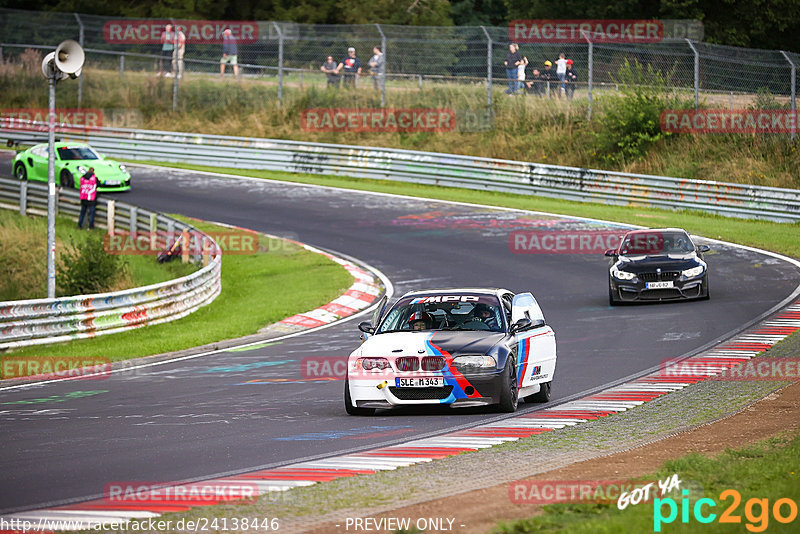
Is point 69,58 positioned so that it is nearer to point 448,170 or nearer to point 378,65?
point 448,170

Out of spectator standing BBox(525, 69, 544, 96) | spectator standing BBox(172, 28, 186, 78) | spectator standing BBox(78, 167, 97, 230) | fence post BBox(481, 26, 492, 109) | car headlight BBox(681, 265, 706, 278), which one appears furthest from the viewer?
spectator standing BBox(172, 28, 186, 78)

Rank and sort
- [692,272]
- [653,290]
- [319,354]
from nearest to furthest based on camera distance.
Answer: [319,354] → [692,272] → [653,290]

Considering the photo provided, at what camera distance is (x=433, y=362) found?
11422 millimetres

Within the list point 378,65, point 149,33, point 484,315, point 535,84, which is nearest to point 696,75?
point 535,84

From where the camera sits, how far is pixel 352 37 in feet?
134

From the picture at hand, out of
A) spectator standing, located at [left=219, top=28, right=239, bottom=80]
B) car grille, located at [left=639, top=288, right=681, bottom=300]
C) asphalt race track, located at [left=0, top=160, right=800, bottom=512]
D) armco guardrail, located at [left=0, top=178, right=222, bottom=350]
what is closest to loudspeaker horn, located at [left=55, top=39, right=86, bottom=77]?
armco guardrail, located at [left=0, top=178, right=222, bottom=350]

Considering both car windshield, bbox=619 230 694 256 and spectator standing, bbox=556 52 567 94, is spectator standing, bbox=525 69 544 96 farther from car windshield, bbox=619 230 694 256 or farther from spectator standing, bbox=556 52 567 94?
car windshield, bbox=619 230 694 256

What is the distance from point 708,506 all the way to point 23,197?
29.0 meters

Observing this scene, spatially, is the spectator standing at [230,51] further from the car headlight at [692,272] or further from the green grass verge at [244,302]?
the car headlight at [692,272]

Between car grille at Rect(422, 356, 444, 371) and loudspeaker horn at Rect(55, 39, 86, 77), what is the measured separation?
29.9 feet

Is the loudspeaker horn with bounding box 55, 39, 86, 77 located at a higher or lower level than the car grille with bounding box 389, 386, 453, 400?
higher

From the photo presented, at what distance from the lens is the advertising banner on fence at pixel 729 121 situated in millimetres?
34531

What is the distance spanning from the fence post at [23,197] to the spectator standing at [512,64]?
16.0 metres

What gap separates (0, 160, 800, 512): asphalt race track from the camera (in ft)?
31.7
